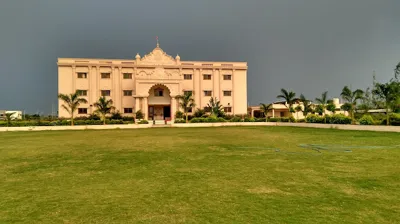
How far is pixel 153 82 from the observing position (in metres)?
43.1

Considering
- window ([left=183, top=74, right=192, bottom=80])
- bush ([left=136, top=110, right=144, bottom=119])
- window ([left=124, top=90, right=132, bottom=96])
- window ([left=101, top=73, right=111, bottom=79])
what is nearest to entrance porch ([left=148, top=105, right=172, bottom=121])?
window ([left=124, top=90, right=132, bottom=96])

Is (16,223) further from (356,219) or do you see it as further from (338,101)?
(338,101)

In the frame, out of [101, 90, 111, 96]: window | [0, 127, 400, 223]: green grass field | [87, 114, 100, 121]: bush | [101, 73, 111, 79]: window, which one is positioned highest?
[101, 73, 111, 79]: window

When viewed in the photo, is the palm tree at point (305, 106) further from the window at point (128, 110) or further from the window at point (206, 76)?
the window at point (128, 110)

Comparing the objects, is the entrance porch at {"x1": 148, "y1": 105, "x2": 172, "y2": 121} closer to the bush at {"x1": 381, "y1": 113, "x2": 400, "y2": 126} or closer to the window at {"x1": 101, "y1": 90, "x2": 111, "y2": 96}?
the window at {"x1": 101, "y1": 90, "x2": 111, "y2": 96}

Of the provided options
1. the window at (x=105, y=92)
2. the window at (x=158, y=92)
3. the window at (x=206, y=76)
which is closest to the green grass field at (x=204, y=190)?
the window at (x=158, y=92)

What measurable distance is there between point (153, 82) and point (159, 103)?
169 inches

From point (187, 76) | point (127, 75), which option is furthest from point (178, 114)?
point (127, 75)

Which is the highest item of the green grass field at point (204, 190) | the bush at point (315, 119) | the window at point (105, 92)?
the window at point (105, 92)

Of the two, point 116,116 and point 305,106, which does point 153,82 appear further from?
point 305,106

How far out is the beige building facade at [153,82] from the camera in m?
43.6

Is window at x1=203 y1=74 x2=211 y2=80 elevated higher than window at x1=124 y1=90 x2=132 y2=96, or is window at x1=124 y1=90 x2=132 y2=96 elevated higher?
window at x1=203 y1=74 x2=211 y2=80

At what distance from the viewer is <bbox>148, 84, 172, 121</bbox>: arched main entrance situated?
45.4 meters

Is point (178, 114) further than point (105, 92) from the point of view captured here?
No
